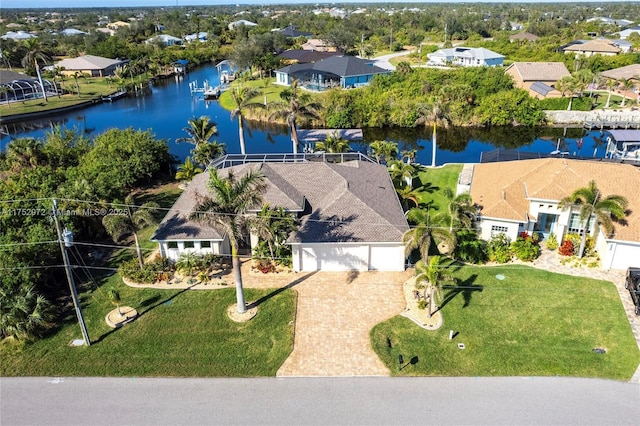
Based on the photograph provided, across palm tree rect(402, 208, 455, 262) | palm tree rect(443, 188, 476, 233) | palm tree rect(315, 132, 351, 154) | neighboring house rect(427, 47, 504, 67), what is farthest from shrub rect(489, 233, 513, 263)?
neighboring house rect(427, 47, 504, 67)

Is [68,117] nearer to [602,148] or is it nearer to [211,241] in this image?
[211,241]

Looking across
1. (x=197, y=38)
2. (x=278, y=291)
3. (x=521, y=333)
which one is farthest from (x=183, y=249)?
(x=197, y=38)

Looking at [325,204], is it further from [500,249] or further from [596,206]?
[596,206]

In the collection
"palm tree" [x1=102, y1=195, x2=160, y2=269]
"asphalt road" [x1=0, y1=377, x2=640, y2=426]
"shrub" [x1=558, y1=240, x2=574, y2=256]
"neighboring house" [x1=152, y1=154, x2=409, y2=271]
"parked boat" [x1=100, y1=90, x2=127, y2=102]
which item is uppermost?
"palm tree" [x1=102, y1=195, x2=160, y2=269]

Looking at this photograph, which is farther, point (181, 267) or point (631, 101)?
point (631, 101)

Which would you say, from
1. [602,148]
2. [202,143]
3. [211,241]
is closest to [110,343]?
[211,241]

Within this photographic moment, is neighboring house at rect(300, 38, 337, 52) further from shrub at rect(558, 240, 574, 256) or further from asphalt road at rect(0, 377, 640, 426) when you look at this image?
asphalt road at rect(0, 377, 640, 426)

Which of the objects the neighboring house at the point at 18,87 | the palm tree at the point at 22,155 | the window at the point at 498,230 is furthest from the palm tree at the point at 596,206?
the neighboring house at the point at 18,87
